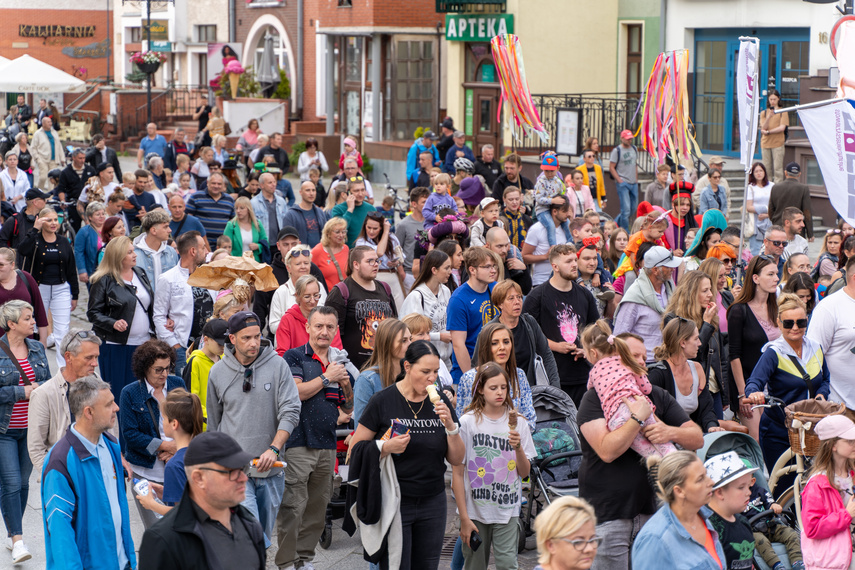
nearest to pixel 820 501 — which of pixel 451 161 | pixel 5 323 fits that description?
pixel 5 323

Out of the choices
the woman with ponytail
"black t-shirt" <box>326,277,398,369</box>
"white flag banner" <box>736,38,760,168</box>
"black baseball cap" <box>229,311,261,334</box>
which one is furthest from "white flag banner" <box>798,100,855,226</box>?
"black baseball cap" <box>229,311,261,334</box>

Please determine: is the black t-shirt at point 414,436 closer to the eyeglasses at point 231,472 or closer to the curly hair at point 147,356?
the curly hair at point 147,356

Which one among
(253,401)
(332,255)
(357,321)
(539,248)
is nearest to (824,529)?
(253,401)

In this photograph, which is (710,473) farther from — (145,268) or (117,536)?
(145,268)

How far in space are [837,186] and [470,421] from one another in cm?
431

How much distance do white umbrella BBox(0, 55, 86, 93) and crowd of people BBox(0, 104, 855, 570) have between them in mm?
16413

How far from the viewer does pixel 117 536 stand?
534 centimetres

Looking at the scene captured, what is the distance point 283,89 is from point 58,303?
2363 centimetres

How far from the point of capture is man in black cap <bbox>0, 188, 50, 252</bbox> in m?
12.3

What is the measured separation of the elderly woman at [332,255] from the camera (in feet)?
32.8

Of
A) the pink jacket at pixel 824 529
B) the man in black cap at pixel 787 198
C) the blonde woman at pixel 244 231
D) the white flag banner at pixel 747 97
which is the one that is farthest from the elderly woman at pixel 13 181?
the pink jacket at pixel 824 529

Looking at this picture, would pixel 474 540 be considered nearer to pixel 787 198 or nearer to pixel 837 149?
pixel 837 149

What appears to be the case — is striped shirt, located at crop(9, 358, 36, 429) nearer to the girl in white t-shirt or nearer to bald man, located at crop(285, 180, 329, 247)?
the girl in white t-shirt

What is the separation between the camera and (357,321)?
823cm
